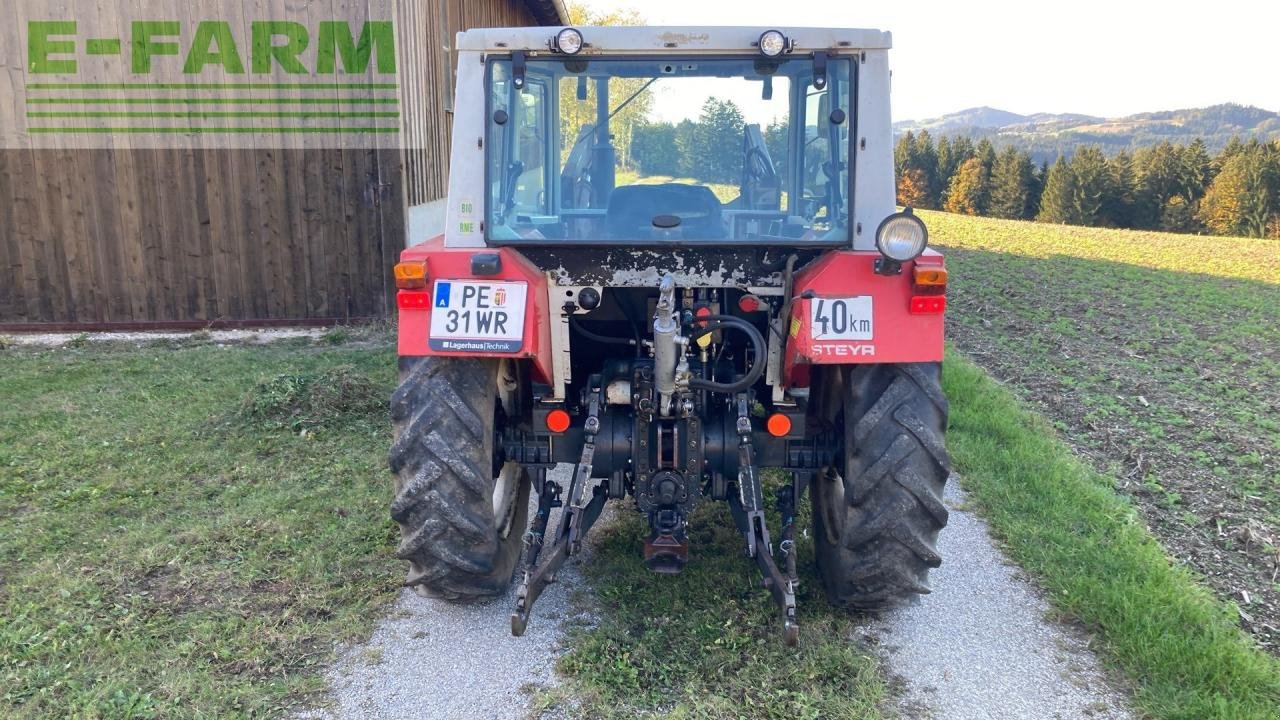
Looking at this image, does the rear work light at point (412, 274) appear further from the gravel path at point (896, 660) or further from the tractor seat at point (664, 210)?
the gravel path at point (896, 660)

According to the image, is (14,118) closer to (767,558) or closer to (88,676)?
(88,676)

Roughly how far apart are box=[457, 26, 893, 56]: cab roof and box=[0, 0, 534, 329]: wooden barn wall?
6.37 metres

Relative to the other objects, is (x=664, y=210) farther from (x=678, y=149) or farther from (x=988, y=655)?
(x=988, y=655)

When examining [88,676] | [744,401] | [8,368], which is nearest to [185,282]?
[8,368]

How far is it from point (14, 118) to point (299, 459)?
20.6 feet

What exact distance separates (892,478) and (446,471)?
161 centimetres

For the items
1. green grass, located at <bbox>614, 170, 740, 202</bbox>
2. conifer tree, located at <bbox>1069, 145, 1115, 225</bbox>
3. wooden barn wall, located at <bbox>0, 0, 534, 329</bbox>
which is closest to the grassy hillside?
green grass, located at <bbox>614, 170, 740, 202</bbox>

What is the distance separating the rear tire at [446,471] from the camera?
11.3 ft

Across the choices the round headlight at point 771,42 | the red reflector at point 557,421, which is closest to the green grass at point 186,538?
the red reflector at point 557,421

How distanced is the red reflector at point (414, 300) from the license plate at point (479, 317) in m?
0.04

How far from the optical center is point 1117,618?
3586 millimetres

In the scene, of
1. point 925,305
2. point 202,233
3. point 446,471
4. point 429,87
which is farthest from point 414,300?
point 429,87

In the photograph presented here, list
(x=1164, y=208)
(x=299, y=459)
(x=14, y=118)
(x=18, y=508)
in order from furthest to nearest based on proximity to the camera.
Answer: (x=1164, y=208)
(x=14, y=118)
(x=299, y=459)
(x=18, y=508)

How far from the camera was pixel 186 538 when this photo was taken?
4426 millimetres
